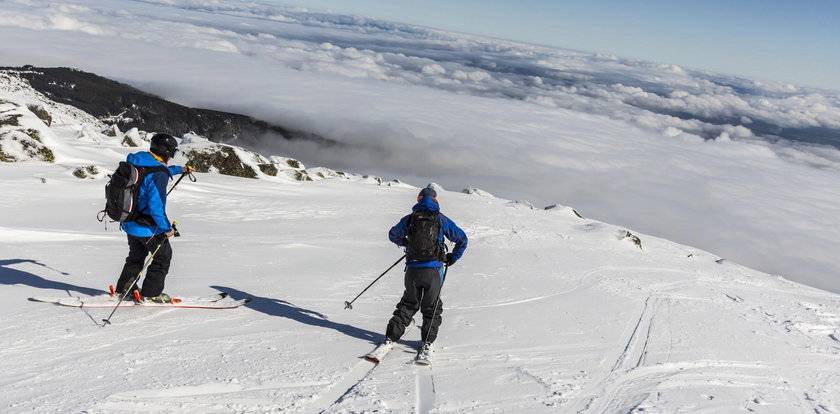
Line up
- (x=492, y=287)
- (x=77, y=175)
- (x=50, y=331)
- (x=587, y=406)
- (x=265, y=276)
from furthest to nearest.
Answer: (x=77, y=175)
(x=492, y=287)
(x=265, y=276)
(x=50, y=331)
(x=587, y=406)

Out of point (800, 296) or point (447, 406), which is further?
point (800, 296)

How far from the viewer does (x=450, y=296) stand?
9.50 m

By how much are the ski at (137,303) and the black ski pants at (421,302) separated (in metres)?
2.73

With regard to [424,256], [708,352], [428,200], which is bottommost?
[708,352]

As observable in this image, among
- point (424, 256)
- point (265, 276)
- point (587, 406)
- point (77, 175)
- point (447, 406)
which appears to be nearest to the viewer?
point (447, 406)

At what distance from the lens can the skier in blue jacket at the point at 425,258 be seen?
224 inches

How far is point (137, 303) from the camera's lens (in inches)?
248

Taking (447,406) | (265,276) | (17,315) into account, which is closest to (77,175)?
(265,276)

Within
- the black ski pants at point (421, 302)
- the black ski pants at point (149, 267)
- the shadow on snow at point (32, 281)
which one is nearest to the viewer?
the black ski pants at point (421, 302)

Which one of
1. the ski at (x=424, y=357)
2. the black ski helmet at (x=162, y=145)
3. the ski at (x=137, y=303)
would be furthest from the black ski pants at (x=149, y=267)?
the ski at (x=424, y=357)

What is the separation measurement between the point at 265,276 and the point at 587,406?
6665 mm

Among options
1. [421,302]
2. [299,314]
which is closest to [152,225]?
[299,314]

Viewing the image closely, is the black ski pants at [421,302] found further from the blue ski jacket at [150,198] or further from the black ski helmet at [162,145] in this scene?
the black ski helmet at [162,145]

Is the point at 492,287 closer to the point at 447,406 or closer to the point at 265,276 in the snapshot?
the point at 265,276
